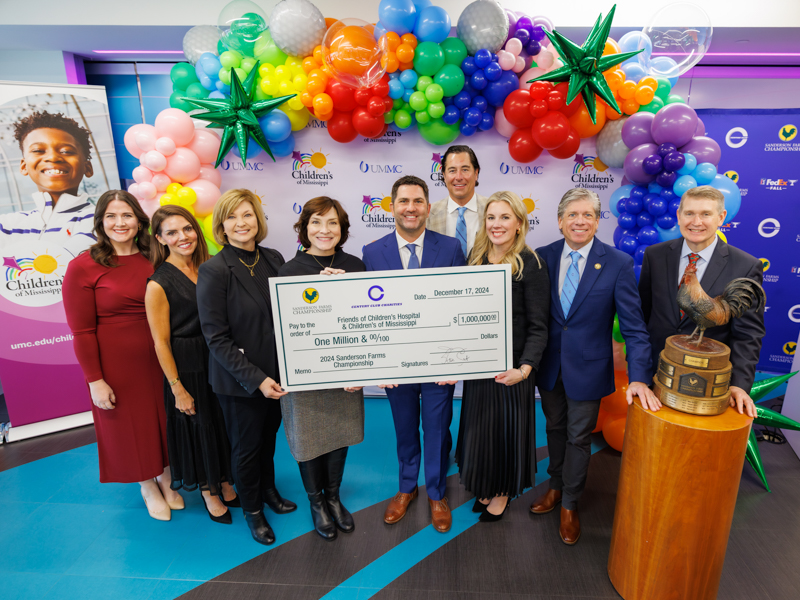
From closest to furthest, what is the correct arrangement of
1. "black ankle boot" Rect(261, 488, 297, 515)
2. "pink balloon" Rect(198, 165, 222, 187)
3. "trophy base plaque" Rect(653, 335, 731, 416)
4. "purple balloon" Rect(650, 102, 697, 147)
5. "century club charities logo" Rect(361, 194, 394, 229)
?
"trophy base plaque" Rect(653, 335, 731, 416), "black ankle boot" Rect(261, 488, 297, 515), "purple balloon" Rect(650, 102, 697, 147), "pink balloon" Rect(198, 165, 222, 187), "century club charities logo" Rect(361, 194, 394, 229)

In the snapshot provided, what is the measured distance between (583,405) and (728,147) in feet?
11.8

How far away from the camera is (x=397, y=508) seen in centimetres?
249

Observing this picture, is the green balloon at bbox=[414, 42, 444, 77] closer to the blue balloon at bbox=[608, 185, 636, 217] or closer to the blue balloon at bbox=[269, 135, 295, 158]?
the blue balloon at bbox=[269, 135, 295, 158]

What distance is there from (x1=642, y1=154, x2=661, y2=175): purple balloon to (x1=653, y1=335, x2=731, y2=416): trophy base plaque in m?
1.63

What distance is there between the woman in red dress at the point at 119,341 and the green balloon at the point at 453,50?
2.27m

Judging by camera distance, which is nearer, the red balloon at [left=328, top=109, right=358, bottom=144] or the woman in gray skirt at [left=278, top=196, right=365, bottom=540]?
the woman in gray skirt at [left=278, top=196, right=365, bottom=540]

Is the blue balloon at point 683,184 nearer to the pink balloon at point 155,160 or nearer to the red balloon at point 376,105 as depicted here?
the red balloon at point 376,105

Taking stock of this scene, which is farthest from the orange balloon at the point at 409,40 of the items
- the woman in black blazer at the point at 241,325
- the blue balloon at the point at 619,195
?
the blue balloon at the point at 619,195

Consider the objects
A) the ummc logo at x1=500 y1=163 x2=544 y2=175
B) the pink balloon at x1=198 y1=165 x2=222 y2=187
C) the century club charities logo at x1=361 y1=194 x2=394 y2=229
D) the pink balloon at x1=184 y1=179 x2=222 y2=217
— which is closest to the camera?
the pink balloon at x1=184 y1=179 x2=222 y2=217

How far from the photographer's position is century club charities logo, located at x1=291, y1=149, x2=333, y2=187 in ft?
12.1

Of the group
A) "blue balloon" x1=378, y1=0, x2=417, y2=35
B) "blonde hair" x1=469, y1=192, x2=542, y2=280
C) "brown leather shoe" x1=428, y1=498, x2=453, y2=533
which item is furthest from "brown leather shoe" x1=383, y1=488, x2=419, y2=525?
"blue balloon" x1=378, y1=0, x2=417, y2=35

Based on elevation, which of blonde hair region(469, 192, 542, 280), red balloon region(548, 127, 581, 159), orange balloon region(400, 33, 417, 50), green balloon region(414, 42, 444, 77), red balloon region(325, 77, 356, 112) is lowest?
blonde hair region(469, 192, 542, 280)

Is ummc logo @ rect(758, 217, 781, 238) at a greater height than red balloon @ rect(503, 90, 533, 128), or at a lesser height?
lesser

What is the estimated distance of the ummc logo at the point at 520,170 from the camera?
361cm
